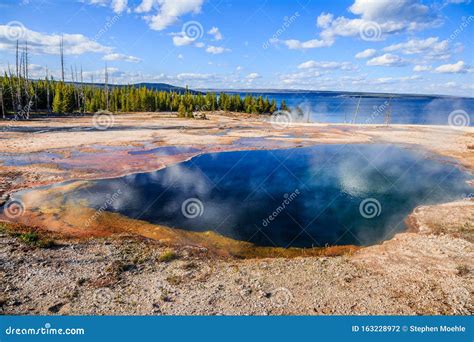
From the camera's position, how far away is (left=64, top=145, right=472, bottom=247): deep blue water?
1688cm

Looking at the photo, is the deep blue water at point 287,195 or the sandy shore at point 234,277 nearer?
the sandy shore at point 234,277

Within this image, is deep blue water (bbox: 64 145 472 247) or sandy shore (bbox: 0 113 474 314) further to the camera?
deep blue water (bbox: 64 145 472 247)

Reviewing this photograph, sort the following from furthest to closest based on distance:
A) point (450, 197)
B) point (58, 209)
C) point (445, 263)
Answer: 1. point (450, 197)
2. point (58, 209)
3. point (445, 263)

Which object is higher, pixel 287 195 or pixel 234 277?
pixel 287 195

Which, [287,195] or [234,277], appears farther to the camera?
[287,195]

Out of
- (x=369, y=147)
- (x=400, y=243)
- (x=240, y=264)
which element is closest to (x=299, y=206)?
(x=400, y=243)

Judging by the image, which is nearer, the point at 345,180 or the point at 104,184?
the point at 104,184

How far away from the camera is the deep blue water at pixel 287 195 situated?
16.9 metres

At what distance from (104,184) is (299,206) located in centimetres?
1301

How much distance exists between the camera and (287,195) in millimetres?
22016

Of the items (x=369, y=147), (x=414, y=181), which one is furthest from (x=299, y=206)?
(x=369, y=147)

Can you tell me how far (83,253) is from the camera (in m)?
12.7

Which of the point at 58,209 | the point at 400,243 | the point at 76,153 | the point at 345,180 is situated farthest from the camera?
the point at 76,153

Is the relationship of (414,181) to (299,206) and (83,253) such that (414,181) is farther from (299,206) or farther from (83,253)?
(83,253)
